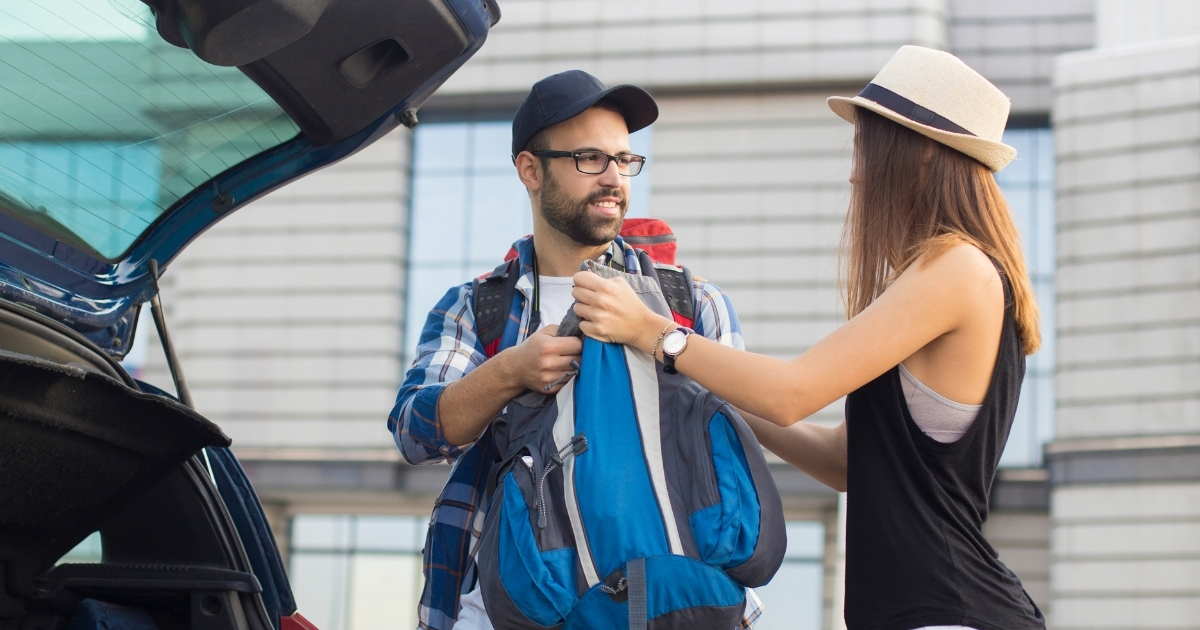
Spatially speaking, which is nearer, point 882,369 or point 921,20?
point 882,369

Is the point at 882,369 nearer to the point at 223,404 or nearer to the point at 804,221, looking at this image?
the point at 804,221

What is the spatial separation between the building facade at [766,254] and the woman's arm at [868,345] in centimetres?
1307

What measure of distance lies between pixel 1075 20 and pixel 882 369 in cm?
1632

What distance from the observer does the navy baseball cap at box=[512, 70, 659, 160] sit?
3.07 meters

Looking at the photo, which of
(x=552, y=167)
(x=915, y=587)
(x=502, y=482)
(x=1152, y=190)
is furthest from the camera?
(x=1152, y=190)

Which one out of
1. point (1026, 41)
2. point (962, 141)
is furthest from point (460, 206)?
point (962, 141)

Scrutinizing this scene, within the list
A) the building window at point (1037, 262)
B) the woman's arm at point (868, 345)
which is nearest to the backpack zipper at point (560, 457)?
the woman's arm at point (868, 345)

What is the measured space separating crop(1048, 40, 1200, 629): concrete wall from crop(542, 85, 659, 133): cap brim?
1350 centimetres

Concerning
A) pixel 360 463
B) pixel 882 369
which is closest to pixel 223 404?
pixel 360 463

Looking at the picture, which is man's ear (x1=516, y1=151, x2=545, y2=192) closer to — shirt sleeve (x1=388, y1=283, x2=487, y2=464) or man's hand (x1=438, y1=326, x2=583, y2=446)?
shirt sleeve (x1=388, y1=283, x2=487, y2=464)

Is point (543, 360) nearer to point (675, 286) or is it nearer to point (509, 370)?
point (509, 370)

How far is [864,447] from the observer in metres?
2.36

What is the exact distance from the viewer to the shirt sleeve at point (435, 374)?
9.21 feet

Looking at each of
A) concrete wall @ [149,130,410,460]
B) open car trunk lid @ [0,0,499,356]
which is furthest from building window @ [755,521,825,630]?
open car trunk lid @ [0,0,499,356]
